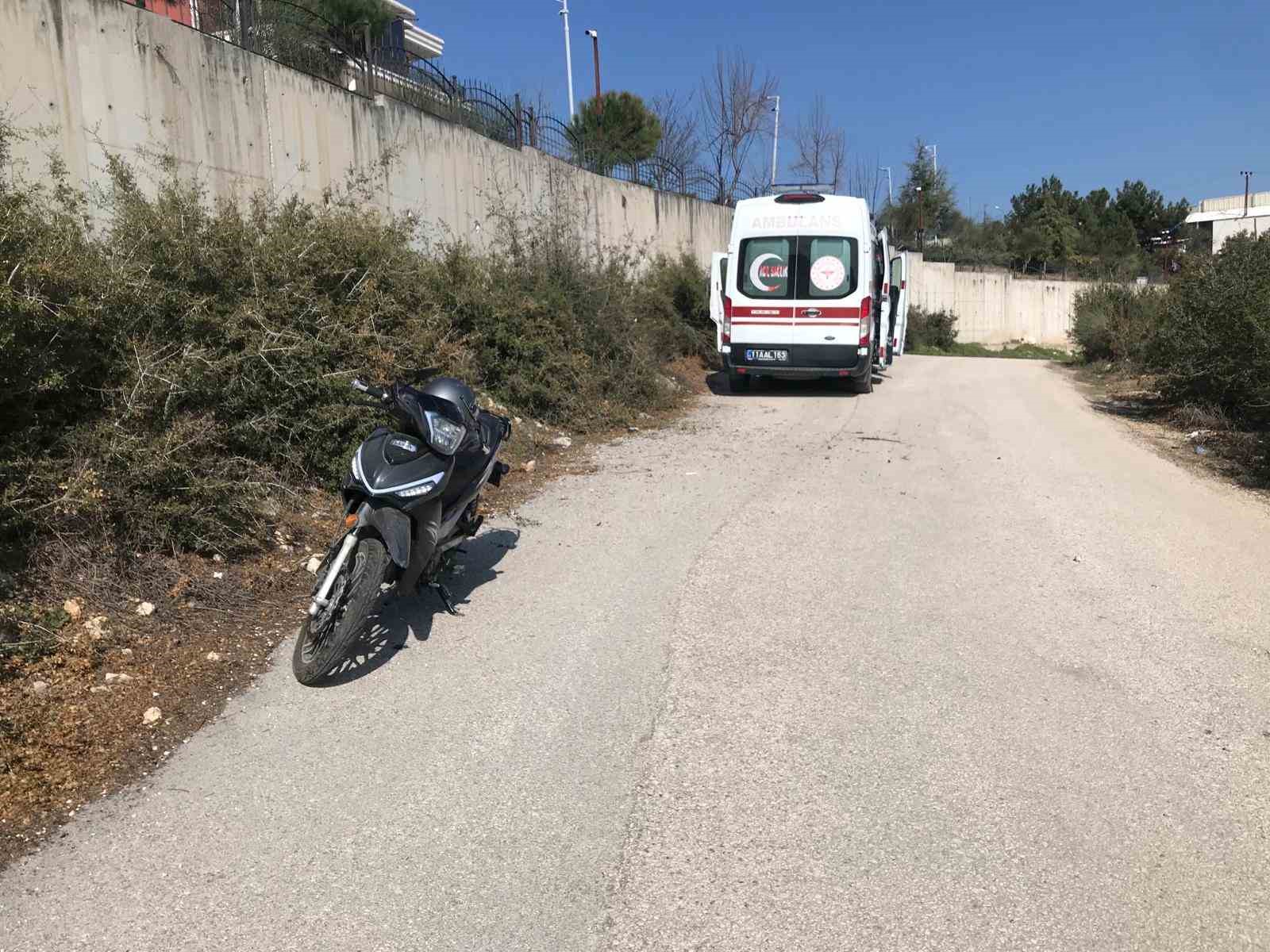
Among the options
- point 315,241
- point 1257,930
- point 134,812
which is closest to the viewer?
point 1257,930

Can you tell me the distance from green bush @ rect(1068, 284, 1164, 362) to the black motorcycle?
59.6 ft

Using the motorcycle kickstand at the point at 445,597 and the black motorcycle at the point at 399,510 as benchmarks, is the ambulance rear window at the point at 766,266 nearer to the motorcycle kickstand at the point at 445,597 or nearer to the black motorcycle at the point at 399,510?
the black motorcycle at the point at 399,510

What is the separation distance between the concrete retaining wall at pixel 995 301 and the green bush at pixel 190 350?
108ft

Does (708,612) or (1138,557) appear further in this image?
(1138,557)

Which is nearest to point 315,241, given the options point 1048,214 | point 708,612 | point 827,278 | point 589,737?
point 708,612

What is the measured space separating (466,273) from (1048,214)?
52571mm

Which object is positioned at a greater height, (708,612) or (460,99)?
(460,99)

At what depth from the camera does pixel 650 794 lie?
3.33 meters

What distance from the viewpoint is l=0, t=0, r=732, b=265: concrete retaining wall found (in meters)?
6.70

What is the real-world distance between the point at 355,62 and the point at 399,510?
27.5 ft

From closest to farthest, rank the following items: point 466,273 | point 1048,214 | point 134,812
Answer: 1. point 134,812
2. point 466,273
3. point 1048,214

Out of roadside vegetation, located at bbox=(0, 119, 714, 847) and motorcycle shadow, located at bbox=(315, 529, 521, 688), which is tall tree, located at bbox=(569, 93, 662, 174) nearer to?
roadside vegetation, located at bbox=(0, 119, 714, 847)

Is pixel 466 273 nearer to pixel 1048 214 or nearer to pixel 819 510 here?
pixel 819 510

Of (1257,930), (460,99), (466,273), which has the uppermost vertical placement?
(460,99)
